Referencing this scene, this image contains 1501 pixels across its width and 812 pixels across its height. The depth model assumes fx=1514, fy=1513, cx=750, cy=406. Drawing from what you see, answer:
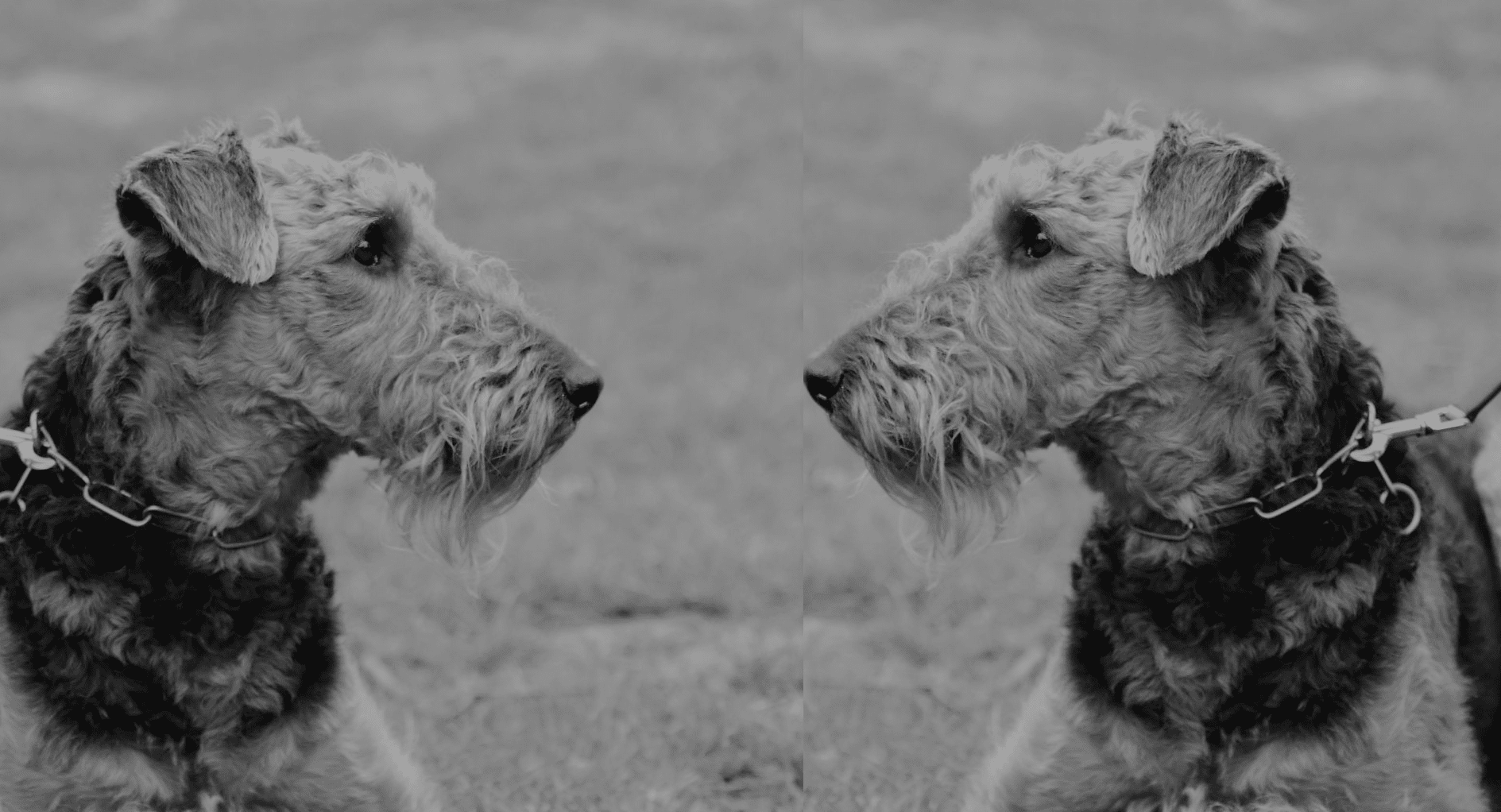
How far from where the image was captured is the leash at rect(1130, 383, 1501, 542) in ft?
14.5

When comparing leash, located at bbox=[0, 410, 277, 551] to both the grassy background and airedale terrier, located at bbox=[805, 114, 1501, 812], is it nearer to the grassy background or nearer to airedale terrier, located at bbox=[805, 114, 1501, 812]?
the grassy background

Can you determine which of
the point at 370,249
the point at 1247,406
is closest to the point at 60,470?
the point at 370,249

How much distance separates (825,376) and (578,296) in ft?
26.9

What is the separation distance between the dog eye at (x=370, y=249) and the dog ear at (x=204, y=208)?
10.5 inches

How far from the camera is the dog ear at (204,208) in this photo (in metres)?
4.22

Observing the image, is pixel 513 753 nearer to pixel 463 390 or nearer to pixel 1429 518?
pixel 463 390

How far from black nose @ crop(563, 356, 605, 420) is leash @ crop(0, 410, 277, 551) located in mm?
1102

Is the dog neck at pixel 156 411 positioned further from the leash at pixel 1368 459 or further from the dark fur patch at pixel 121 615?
the leash at pixel 1368 459

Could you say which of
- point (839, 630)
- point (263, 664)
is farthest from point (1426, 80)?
point (263, 664)

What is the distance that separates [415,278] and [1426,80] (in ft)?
55.2

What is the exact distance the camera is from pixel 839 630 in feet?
23.0

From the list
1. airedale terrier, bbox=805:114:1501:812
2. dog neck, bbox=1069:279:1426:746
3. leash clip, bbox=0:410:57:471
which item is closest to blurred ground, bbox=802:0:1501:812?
airedale terrier, bbox=805:114:1501:812

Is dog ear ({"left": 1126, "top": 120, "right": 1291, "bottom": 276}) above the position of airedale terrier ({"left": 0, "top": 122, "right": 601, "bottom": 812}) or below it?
above

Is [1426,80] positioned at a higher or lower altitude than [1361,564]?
lower
